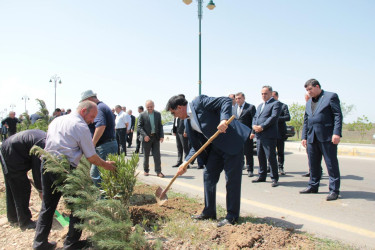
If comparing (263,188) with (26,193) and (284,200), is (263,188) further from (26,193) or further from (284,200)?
(26,193)

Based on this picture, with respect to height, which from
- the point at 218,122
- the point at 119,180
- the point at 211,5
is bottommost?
the point at 119,180

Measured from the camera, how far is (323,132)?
5.02m

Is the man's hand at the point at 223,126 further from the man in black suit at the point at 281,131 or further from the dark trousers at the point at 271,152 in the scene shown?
the man in black suit at the point at 281,131

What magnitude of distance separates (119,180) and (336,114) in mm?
3676

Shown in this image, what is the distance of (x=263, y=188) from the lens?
5828mm

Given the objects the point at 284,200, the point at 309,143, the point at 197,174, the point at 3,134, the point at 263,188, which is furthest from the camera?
the point at 3,134

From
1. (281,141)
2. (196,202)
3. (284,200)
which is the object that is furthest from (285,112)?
(196,202)

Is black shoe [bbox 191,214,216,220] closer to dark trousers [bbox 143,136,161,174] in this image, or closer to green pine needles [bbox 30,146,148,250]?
green pine needles [bbox 30,146,148,250]

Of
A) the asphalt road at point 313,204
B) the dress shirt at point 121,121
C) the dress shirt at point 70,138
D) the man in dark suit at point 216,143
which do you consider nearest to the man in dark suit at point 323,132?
the asphalt road at point 313,204

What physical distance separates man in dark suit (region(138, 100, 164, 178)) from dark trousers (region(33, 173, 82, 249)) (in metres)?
3.98

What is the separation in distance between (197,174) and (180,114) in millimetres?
3948

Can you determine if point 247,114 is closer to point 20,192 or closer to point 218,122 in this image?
point 218,122

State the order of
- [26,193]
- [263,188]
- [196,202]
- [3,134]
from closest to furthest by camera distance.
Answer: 1. [26,193]
2. [196,202]
3. [263,188]
4. [3,134]

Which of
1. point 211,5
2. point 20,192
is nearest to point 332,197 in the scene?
point 20,192
